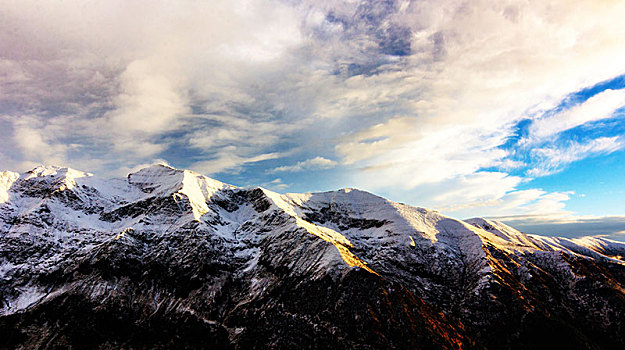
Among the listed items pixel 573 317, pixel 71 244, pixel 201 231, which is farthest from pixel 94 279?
pixel 573 317

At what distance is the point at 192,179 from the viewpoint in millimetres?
199250

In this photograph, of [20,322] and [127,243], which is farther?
[127,243]

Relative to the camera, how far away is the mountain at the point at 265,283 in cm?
9156

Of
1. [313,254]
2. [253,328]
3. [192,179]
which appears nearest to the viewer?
[253,328]

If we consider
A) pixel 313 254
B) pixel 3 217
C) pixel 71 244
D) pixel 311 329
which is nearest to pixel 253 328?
pixel 311 329

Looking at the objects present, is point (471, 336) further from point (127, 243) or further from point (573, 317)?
point (127, 243)

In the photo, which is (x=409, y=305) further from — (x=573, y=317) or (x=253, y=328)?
(x=573, y=317)

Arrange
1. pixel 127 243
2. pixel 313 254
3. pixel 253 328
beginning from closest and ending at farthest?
pixel 253 328, pixel 313 254, pixel 127 243

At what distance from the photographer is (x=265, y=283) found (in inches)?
4577

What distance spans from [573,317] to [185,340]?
468 feet

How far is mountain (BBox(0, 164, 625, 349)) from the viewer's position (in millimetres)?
91562

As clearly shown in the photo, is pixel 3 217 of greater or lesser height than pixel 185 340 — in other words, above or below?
above

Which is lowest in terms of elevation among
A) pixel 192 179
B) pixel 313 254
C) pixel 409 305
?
pixel 409 305

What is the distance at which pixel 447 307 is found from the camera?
344 feet
